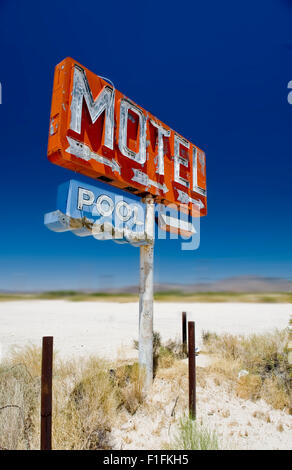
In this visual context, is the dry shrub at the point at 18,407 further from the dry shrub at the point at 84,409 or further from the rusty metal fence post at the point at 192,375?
the rusty metal fence post at the point at 192,375

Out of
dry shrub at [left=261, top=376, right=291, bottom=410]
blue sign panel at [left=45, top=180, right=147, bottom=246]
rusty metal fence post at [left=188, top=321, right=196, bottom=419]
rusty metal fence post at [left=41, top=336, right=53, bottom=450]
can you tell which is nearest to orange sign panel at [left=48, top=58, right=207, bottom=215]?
blue sign panel at [left=45, top=180, right=147, bottom=246]

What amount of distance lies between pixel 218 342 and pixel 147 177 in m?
5.55

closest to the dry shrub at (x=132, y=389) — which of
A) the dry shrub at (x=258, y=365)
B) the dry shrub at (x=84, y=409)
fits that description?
the dry shrub at (x=84, y=409)

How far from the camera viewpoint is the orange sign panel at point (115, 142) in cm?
412

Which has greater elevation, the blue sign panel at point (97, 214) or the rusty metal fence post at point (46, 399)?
the blue sign panel at point (97, 214)

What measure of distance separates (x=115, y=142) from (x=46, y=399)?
13.4 ft

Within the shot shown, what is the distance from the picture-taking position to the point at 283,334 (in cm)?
783

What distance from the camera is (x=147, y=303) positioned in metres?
5.23

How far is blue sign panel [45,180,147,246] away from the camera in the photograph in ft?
12.5

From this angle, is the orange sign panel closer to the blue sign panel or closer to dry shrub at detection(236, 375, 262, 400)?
the blue sign panel

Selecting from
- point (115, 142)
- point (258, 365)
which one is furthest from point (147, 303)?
point (258, 365)

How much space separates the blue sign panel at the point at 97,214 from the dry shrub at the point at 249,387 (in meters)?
3.38
